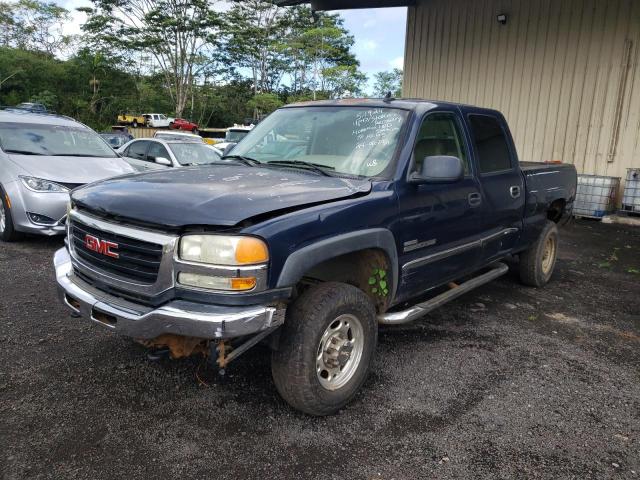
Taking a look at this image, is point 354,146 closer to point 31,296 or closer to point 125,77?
point 31,296

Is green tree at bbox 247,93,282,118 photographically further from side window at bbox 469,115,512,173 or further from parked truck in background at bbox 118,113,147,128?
side window at bbox 469,115,512,173

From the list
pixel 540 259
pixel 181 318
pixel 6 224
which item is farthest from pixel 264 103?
pixel 181 318

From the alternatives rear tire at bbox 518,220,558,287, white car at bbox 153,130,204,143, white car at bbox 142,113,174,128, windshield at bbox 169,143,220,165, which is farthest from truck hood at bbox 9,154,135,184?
white car at bbox 142,113,174,128

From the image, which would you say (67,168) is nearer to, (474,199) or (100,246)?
(100,246)

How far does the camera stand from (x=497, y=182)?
435 cm

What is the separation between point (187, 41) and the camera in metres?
38.2

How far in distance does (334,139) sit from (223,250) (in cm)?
159

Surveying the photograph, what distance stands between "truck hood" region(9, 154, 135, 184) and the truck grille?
409 cm

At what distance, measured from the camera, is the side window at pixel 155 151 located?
1069 cm

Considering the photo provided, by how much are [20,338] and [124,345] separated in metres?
0.83

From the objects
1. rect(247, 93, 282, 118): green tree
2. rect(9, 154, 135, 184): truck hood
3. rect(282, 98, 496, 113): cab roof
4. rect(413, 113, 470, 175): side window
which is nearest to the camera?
rect(413, 113, 470, 175): side window

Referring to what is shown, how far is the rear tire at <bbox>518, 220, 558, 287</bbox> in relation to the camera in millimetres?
5375

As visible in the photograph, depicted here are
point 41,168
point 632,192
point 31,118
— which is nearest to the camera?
point 41,168

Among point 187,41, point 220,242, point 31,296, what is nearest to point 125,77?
point 187,41
